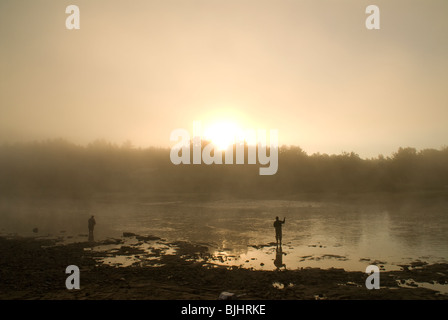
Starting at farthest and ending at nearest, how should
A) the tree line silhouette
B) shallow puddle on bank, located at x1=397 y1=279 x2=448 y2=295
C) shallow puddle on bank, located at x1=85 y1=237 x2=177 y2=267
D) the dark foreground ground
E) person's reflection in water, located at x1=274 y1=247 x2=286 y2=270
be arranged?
1. the tree line silhouette
2. shallow puddle on bank, located at x1=85 y1=237 x2=177 y2=267
3. person's reflection in water, located at x1=274 y1=247 x2=286 y2=270
4. shallow puddle on bank, located at x1=397 y1=279 x2=448 y2=295
5. the dark foreground ground

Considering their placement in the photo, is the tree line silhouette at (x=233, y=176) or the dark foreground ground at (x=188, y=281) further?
the tree line silhouette at (x=233, y=176)

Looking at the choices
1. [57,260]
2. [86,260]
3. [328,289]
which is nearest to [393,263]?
[328,289]

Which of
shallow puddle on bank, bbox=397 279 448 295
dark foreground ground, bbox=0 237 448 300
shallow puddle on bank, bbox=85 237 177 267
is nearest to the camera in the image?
dark foreground ground, bbox=0 237 448 300

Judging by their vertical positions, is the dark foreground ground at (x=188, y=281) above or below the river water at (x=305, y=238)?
above

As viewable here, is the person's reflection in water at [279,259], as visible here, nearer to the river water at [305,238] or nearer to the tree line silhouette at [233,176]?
the river water at [305,238]

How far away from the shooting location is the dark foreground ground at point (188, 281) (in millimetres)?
12898

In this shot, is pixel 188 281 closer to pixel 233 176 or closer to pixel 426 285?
pixel 426 285

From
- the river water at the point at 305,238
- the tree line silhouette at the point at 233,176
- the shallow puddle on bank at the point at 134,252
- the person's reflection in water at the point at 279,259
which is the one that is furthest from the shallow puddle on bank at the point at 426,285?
the tree line silhouette at the point at 233,176

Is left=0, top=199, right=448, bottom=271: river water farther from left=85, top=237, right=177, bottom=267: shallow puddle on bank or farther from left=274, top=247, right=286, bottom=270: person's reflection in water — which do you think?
left=85, top=237, right=177, bottom=267: shallow puddle on bank

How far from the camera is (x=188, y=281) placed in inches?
590

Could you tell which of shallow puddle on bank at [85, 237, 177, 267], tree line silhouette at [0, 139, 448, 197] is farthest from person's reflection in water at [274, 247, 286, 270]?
tree line silhouette at [0, 139, 448, 197]

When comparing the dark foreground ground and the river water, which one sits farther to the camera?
the river water

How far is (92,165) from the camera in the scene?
142 m

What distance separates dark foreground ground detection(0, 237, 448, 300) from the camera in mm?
12898
